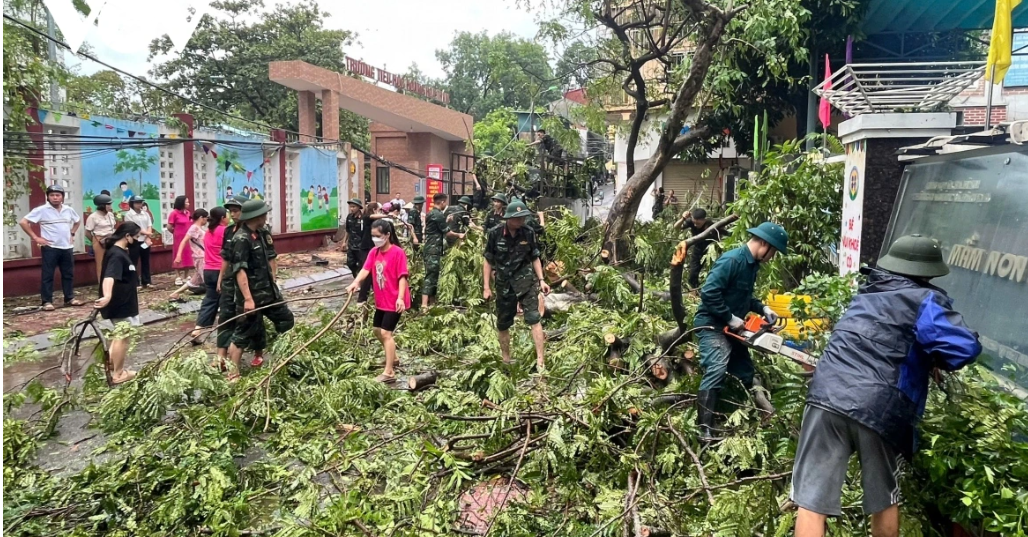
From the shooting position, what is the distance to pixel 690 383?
4754 mm

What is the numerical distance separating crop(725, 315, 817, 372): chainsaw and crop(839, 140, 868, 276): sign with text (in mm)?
1995

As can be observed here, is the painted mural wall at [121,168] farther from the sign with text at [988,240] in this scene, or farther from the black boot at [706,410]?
the sign with text at [988,240]

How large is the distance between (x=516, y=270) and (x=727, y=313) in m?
2.73

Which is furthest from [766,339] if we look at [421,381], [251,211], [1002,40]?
[251,211]

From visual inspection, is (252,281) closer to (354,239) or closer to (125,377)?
(125,377)

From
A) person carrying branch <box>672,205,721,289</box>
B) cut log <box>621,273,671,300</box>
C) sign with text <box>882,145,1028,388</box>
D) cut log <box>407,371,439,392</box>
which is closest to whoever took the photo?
sign with text <box>882,145,1028,388</box>

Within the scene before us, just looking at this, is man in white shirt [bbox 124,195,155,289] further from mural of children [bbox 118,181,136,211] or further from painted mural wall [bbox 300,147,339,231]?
painted mural wall [bbox 300,147,339,231]

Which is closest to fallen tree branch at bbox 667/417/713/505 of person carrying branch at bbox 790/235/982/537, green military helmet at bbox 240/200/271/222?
person carrying branch at bbox 790/235/982/537

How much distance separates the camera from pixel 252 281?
21.4 ft

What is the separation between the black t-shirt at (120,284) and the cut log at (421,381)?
2.74 meters

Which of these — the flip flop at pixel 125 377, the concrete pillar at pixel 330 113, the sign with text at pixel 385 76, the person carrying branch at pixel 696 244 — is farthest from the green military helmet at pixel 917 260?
the sign with text at pixel 385 76

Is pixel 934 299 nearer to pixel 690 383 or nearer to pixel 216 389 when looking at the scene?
pixel 690 383

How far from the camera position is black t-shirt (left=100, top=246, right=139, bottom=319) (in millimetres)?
6223

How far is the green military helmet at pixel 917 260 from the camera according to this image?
296cm
